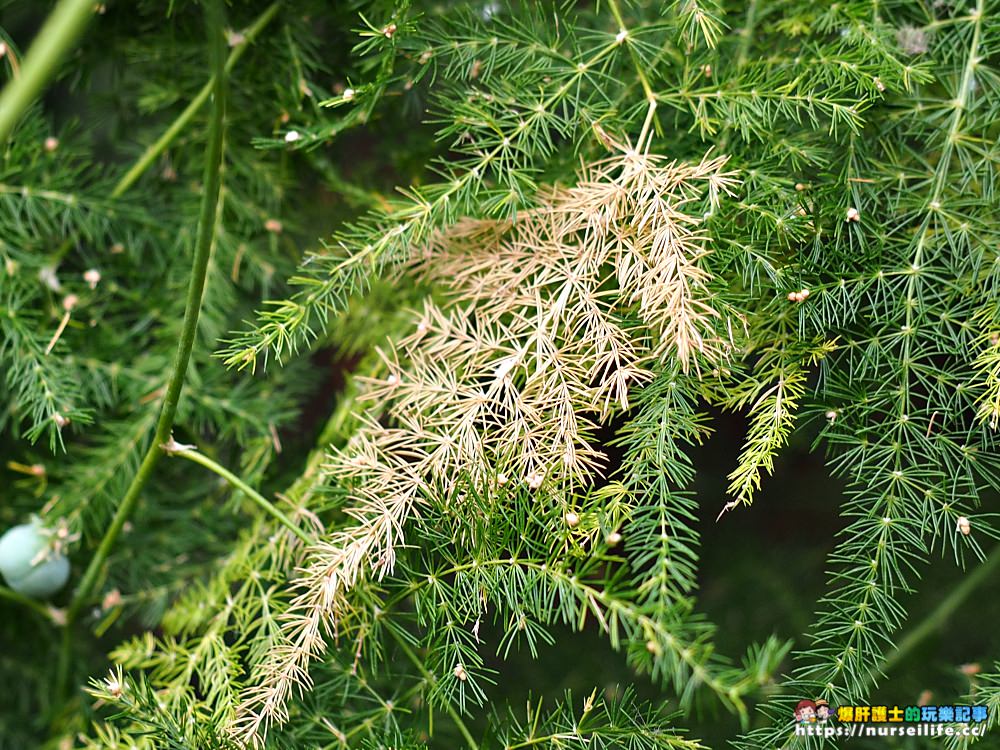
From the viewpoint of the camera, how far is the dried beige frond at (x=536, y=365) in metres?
0.32

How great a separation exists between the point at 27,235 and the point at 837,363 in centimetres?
43

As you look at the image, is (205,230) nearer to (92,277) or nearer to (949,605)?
(92,277)

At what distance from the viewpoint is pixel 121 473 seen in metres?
0.45

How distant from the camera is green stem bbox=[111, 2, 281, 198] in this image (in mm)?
433

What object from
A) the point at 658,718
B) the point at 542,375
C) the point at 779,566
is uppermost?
the point at 542,375

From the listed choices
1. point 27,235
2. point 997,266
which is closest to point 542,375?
point 997,266

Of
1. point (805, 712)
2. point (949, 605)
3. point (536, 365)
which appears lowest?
point (949, 605)

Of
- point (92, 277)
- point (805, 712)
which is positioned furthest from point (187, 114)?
point (805, 712)

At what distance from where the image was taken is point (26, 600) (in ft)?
1.45

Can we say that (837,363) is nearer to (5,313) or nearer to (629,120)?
(629,120)

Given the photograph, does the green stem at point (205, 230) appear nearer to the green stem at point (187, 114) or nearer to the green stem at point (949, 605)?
the green stem at point (187, 114)

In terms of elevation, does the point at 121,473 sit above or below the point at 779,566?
above

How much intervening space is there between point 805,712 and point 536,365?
0.18 meters

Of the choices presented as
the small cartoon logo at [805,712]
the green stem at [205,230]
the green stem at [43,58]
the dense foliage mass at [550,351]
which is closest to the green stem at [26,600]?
the dense foliage mass at [550,351]
